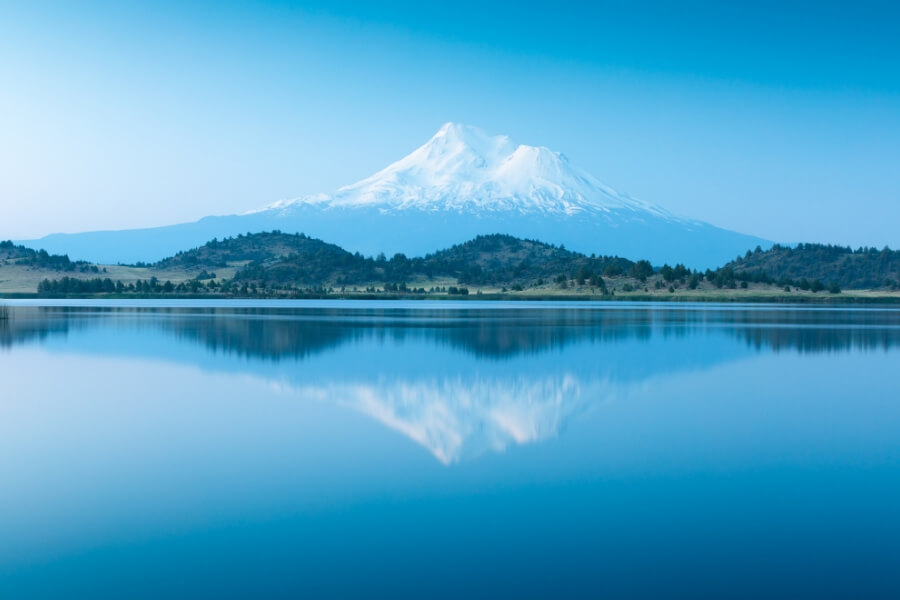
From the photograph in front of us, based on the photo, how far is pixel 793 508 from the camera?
10.9 m

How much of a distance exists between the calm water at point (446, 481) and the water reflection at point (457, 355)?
181 mm

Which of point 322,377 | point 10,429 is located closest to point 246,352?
point 322,377

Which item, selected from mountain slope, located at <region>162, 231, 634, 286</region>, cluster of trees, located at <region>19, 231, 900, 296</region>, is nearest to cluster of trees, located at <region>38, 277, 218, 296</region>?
cluster of trees, located at <region>19, 231, 900, 296</region>

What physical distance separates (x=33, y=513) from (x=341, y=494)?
3792 mm

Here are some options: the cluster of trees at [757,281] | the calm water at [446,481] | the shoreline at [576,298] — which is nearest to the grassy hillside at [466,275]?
the cluster of trees at [757,281]

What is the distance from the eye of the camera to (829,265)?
16275 centimetres

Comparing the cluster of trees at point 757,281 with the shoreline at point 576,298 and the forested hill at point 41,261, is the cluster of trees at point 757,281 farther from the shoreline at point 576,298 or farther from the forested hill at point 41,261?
the forested hill at point 41,261

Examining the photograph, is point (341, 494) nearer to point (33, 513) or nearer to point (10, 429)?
point (33, 513)

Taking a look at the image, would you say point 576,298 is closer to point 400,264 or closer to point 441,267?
point 441,267

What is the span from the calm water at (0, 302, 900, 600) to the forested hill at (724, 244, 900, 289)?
134443mm

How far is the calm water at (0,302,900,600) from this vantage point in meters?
8.45

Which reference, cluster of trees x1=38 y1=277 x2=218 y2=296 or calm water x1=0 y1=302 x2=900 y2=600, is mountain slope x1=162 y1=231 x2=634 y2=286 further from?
calm water x1=0 y1=302 x2=900 y2=600

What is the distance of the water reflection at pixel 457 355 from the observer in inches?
Result: 702

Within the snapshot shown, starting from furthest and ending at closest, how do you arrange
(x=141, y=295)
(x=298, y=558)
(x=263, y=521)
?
(x=141, y=295) < (x=263, y=521) < (x=298, y=558)
